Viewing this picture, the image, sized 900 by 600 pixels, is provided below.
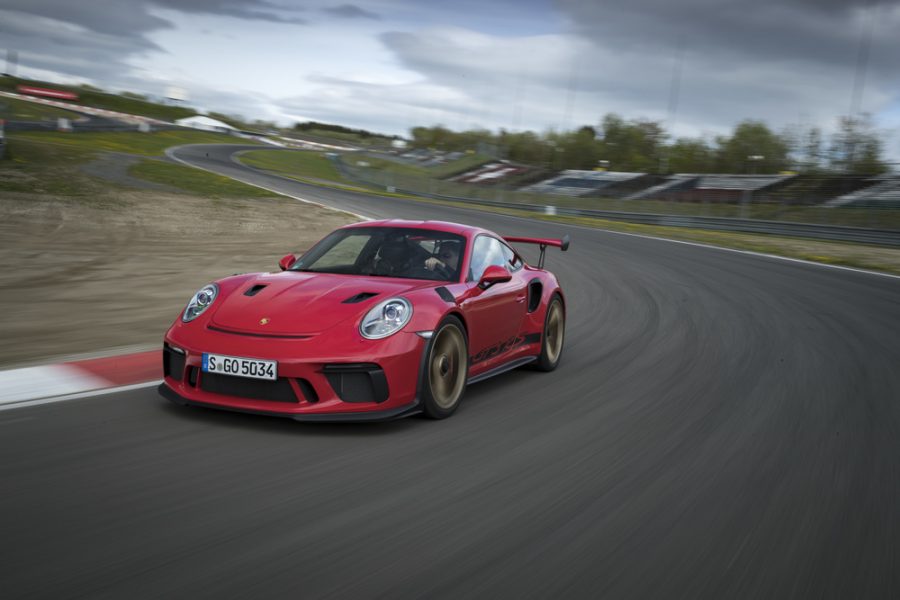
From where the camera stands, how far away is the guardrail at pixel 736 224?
24.5 meters

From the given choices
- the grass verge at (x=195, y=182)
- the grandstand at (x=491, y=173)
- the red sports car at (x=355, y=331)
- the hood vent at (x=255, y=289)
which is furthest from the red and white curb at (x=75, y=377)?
the grandstand at (x=491, y=173)

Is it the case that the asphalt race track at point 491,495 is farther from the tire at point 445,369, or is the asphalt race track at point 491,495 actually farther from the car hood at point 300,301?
the car hood at point 300,301

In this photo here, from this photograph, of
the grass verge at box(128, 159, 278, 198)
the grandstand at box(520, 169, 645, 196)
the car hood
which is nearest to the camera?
the car hood

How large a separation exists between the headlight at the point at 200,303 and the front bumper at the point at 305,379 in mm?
264

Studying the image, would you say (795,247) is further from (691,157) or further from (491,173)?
(691,157)

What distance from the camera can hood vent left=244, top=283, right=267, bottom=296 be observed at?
5.17 meters

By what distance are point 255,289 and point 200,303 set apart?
0.34 m

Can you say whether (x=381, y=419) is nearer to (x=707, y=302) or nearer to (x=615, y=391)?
(x=615, y=391)

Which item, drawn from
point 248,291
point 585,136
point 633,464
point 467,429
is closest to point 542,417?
point 467,429

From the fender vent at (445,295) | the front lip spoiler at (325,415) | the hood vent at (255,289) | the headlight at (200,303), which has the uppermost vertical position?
the fender vent at (445,295)

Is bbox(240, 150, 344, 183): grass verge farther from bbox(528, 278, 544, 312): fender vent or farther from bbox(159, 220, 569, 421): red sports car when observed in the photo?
bbox(159, 220, 569, 421): red sports car

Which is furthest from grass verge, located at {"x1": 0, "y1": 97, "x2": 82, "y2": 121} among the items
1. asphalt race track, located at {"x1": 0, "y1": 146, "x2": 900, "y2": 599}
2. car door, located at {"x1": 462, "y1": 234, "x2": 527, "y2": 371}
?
asphalt race track, located at {"x1": 0, "y1": 146, "x2": 900, "y2": 599}

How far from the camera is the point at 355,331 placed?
4738 millimetres

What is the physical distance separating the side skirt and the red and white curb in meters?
2.15
